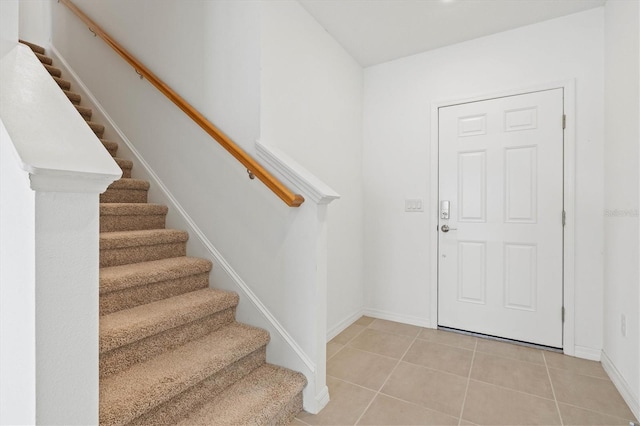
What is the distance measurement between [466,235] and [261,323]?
74.2 inches

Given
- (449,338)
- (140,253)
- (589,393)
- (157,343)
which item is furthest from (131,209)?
(589,393)

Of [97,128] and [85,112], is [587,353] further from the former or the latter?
[85,112]

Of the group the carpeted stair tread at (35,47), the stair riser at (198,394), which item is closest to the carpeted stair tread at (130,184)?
the stair riser at (198,394)

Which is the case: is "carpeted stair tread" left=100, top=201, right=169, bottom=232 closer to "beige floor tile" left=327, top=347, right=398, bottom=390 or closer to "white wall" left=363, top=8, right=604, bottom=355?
"beige floor tile" left=327, top=347, right=398, bottom=390

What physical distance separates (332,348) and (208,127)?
1.84 metres

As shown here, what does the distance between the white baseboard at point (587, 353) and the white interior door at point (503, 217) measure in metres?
0.11

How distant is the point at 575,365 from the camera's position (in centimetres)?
219

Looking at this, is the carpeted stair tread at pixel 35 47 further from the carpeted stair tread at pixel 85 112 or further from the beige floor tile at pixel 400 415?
the beige floor tile at pixel 400 415

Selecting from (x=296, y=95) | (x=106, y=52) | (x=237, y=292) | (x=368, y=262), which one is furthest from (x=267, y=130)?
(x=106, y=52)

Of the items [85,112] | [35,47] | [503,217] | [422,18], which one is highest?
[35,47]

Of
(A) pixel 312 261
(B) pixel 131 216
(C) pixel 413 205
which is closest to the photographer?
(A) pixel 312 261

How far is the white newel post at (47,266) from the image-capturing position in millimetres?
723

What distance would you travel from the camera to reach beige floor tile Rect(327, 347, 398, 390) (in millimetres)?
A: 1997

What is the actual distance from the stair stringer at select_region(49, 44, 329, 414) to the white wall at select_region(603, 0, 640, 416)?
1.70 metres
